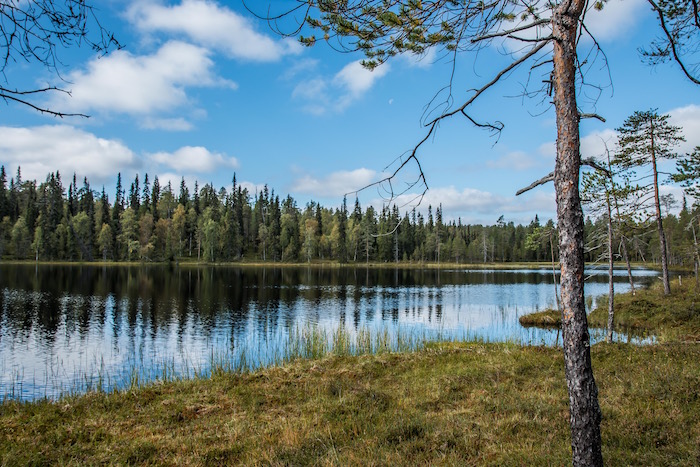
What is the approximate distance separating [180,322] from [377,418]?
76.0ft

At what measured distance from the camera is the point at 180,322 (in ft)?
90.7

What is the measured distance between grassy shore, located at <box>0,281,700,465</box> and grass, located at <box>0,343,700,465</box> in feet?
0.09

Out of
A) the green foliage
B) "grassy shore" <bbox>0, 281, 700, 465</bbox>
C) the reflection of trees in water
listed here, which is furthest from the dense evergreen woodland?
"grassy shore" <bbox>0, 281, 700, 465</bbox>

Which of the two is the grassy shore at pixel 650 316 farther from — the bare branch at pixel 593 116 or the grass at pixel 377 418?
the bare branch at pixel 593 116

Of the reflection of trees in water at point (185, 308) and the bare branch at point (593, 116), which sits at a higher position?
the bare branch at point (593, 116)

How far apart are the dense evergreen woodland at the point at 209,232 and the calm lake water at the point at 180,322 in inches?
2167

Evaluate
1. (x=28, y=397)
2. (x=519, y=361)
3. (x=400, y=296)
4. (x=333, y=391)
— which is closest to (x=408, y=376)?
(x=333, y=391)

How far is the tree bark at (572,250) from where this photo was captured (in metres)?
4.13

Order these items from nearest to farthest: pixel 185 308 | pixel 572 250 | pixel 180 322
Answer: pixel 572 250 < pixel 180 322 < pixel 185 308

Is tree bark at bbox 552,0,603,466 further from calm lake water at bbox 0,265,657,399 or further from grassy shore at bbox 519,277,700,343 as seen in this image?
grassy shore at bbox 519,277,700,343

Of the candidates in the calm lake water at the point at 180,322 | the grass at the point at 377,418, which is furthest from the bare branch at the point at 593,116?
the calm lake water at the point at 180,322

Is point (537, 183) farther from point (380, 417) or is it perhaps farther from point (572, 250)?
point (380, 417)

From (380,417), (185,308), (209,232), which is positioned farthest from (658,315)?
(209,232)

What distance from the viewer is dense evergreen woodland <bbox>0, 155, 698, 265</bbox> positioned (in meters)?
104
